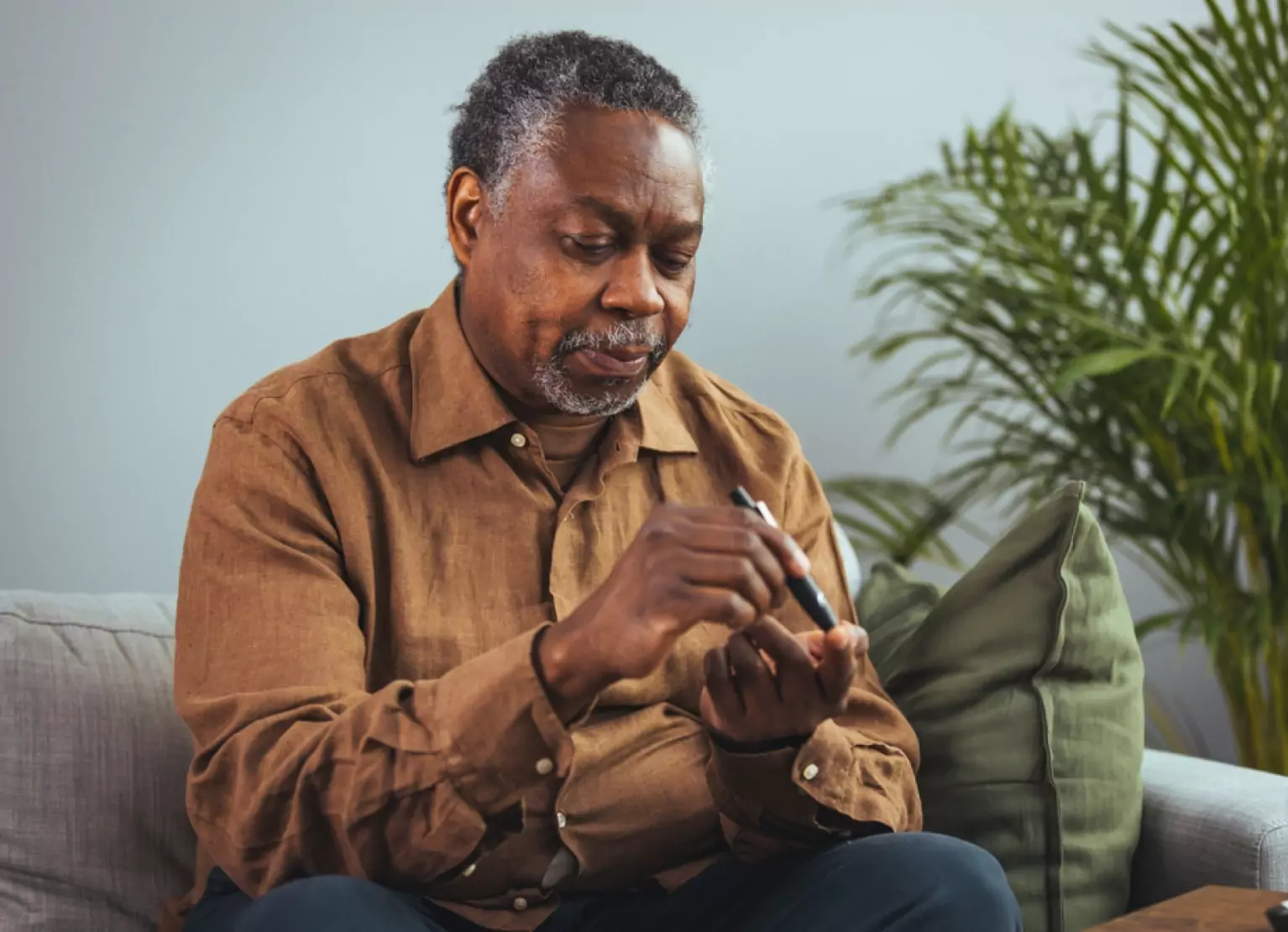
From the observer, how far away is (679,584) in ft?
3.21

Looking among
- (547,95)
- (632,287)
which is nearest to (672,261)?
(632,287)

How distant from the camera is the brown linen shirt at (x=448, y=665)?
1.07 metres

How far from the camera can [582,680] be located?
1034mm

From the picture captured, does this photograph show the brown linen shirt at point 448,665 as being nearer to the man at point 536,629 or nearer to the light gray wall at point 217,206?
the man at point 536,629

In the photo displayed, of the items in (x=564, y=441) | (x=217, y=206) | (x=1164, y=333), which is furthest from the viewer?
(x=1164, y=333)

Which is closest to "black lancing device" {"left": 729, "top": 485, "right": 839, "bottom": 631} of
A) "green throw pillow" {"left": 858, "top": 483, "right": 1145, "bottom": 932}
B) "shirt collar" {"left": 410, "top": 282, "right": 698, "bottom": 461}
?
"shirt collar" {"left": 410, "top": 282, "right": 698, "bottom": 461}

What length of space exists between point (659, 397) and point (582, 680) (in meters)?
0.53

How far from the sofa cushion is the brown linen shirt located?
122 mm

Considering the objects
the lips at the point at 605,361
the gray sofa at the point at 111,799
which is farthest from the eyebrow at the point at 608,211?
the gray sofa at the point at 111,799

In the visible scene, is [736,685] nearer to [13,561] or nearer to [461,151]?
[461,151]

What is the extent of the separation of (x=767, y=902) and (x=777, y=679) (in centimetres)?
21

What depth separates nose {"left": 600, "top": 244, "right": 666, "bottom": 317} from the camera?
50.4 inches

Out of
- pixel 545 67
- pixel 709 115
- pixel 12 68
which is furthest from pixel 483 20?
pixel 545 67

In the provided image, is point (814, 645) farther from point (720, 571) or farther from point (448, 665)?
point (448, 665)
